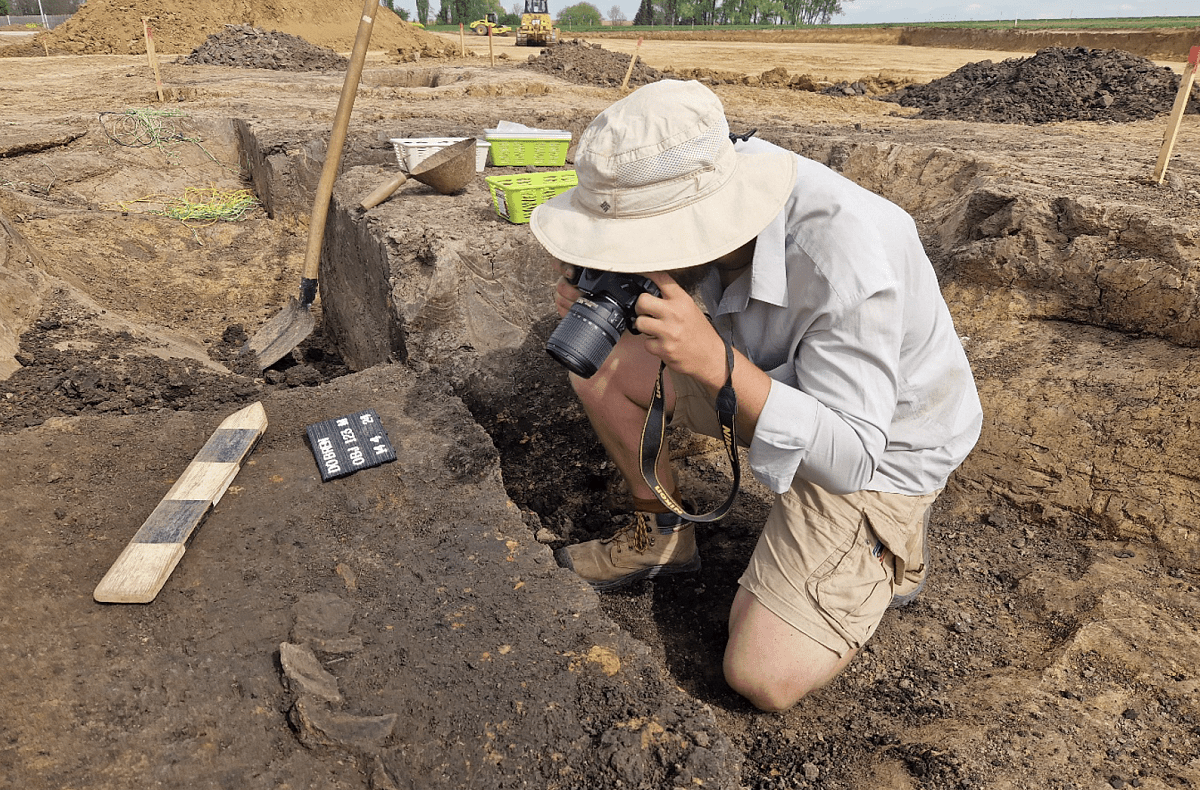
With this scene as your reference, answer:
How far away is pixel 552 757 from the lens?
4.41 ft

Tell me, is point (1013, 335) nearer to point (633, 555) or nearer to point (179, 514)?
point (633, 555)

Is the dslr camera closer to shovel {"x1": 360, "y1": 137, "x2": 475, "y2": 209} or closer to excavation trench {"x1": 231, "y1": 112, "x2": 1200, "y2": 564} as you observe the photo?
excavation trench {"x1": 231, "y1": 112, "x2": 1200, "y2": 564}

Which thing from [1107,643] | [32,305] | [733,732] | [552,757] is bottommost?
[733,732]

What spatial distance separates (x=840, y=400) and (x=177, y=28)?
16885mm

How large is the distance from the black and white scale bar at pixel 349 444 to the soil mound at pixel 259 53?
34.1ft

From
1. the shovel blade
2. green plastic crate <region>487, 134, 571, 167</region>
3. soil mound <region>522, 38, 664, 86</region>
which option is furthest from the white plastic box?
soil mound <region>522, 38, 664, 86</region>

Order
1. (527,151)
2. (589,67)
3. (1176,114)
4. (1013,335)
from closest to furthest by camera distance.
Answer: (1013,335)
(1176,114)
(527,151)
(589,67)

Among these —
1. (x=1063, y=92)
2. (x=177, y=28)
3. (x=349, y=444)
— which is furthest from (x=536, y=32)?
(x=349, y=444)

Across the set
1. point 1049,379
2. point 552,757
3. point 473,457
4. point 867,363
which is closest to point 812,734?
point 552,757

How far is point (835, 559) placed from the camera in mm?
1928

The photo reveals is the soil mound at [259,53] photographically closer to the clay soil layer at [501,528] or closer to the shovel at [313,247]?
the clay soil layer at [501,528]

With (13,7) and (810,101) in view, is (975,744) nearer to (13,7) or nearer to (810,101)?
(810,101)

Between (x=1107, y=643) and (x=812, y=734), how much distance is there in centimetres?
92

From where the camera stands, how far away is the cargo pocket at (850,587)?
75.4 inches
